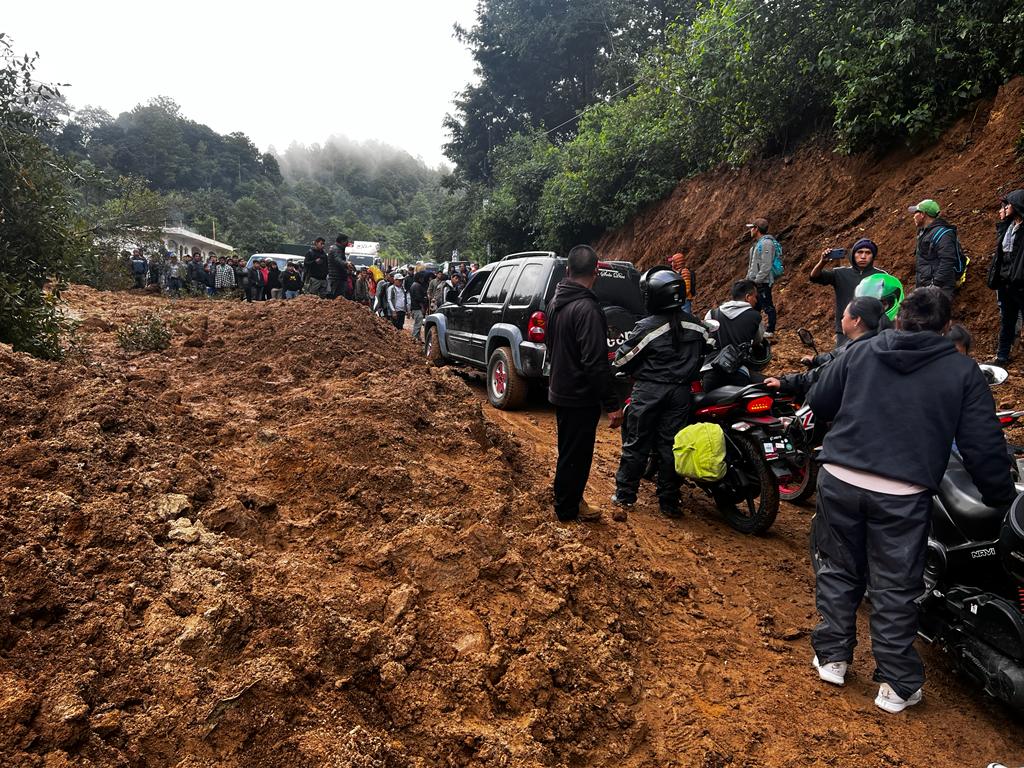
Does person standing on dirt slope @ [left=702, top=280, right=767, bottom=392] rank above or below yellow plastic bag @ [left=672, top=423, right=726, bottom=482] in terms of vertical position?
above

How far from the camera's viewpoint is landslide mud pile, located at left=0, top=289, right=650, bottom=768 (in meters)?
2.02

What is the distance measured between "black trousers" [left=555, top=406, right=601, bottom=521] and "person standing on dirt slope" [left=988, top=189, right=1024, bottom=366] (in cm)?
485

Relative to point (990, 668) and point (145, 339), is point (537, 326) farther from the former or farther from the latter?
point (990, 668)

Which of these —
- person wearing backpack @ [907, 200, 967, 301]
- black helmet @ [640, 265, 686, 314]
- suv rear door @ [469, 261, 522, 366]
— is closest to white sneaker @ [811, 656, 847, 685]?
black helmet @ [640, 265, 686, 314]

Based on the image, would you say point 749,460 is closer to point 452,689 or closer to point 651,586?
point 651,586

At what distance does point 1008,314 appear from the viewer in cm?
659

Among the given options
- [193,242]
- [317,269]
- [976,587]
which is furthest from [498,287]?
[193,242]

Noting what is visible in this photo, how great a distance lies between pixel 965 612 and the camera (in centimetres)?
275

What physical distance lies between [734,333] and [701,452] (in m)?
1.28

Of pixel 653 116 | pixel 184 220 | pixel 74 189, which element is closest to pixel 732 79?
pixel 653 116

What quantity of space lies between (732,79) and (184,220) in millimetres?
51868

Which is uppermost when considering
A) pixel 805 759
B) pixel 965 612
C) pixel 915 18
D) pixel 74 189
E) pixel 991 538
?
pixel 915 18

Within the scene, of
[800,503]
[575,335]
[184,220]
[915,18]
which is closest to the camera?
[575,335]

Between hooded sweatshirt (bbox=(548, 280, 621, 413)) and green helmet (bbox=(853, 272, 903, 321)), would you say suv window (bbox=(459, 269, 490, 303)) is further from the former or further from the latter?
green helmet (bbox=(853, 272, 903, 321))
